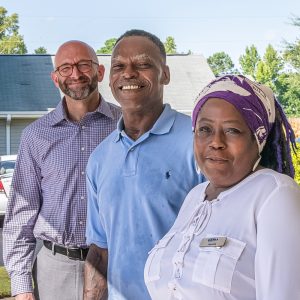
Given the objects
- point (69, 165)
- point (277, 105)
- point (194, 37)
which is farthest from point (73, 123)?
point (194, 37)

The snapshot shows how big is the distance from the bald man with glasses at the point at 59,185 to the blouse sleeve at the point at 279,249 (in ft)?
6.46

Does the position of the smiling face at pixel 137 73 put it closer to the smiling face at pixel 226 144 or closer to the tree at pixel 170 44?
the smiling face at pixel 226 144

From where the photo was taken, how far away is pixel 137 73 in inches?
107

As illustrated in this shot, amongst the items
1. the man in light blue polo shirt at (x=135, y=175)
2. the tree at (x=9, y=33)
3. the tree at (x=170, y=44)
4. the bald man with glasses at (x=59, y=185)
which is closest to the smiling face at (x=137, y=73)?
the man in light blue polo shirt at (x=135, y=175)

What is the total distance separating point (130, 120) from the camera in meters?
2.78

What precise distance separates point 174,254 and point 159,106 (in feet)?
3.38

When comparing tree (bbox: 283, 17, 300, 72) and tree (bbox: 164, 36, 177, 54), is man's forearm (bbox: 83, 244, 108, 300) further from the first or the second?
tree (bbox: 164, 36, 177, 54)

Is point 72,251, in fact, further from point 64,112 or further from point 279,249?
point 279,249

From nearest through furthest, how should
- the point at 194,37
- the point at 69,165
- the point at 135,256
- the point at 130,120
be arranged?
the point at 135,256, the point at 130,120, the point at 69,165, the point at 194,37

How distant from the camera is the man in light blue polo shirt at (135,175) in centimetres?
256

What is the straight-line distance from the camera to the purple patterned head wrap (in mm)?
1863

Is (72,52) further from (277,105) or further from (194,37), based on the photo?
(194,37)

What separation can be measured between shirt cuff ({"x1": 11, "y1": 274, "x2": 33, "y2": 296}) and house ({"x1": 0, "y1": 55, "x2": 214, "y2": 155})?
15158mm

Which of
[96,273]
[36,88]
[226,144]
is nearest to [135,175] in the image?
[96,273]
